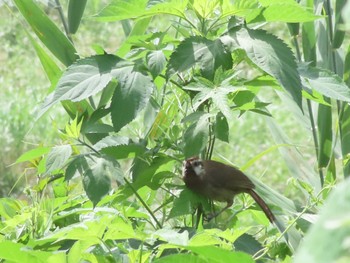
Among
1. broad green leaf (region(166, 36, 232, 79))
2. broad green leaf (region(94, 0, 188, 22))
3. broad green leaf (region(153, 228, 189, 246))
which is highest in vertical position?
broad green leaf (region(94, 0, 188, 22))

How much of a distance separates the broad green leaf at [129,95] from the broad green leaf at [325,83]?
0.26m

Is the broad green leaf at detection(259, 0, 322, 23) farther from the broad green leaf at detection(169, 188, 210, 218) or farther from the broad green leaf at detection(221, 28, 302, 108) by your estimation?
the broad green leaf at detection(169, 188, 210, 218)

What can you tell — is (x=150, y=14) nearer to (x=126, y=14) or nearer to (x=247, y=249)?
(x=126, y=14)

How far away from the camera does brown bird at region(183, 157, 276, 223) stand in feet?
4.81

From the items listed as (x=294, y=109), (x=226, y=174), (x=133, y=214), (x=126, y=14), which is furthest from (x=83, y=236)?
(x=294, y=109)

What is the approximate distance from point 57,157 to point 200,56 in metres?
0.27

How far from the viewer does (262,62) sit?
1280 millimetres

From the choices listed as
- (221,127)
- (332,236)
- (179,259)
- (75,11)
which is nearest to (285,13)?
(221,127)

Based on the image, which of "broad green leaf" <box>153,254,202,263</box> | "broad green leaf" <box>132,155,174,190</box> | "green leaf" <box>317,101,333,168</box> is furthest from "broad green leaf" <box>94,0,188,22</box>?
"green leaf" <box>317,101,333,168</box>

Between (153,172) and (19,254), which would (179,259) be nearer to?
(19,254)

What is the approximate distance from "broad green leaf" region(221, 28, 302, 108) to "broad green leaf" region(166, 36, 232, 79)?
0.02 metres

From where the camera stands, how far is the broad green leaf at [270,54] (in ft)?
4.14

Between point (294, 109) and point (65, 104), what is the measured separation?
76 cm

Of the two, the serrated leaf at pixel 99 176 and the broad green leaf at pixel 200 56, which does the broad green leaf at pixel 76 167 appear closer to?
the serrated leaf at pixel 99 176
